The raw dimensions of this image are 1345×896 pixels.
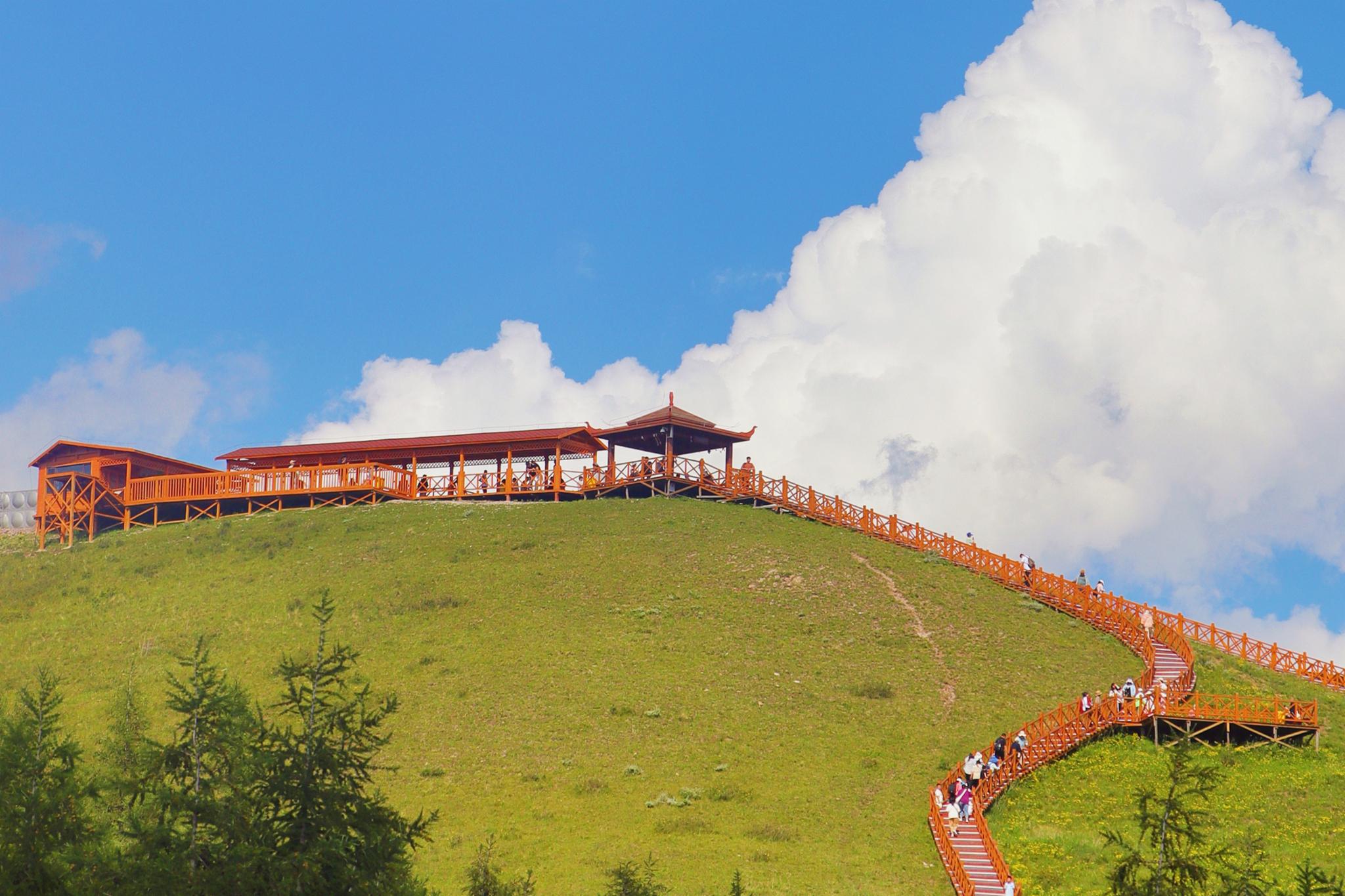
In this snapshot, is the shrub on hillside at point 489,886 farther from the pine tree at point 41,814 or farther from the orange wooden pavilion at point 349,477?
the orange wooden pavilion at point 349,477

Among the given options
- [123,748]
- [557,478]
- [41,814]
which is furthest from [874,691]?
[41,814]

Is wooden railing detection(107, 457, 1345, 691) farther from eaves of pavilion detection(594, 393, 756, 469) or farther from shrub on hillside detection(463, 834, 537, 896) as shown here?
shrub on hillside detection(463, 834, 537, 896)

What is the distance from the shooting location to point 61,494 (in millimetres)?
70562

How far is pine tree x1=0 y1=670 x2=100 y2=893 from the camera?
19359 millimetres

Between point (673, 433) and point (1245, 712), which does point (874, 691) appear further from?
point (673, 433)

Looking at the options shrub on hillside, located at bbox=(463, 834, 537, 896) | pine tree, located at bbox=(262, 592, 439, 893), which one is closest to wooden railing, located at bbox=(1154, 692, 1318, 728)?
shrub on hillside, located at bbox=(463, 834, 537, 896)

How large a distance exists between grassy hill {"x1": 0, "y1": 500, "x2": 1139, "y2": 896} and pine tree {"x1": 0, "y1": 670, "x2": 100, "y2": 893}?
1234 centimetres

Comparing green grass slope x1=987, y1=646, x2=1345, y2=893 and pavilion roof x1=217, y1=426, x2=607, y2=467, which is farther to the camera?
pavilion roof x1=217, y1=426, x2=607, y2=467

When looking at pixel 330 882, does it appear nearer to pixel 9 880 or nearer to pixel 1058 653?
pixel 9 880

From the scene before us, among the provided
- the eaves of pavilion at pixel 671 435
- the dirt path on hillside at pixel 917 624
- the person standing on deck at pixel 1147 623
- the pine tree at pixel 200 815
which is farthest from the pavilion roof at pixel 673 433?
the pine tree at pixel 200 815

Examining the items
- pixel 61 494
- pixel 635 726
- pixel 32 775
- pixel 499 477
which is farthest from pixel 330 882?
pixel 61 494

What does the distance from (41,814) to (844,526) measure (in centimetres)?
4761

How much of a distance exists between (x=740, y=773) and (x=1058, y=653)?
16.2m

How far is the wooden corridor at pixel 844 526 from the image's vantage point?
129ft
